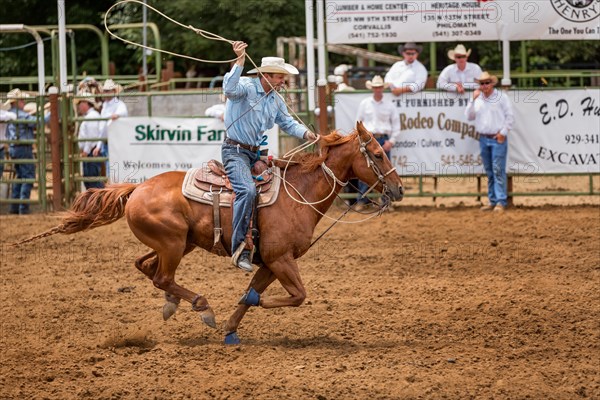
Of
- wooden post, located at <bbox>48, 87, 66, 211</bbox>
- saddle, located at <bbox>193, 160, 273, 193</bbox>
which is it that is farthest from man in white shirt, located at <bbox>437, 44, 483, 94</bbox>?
saddle, located at <bbox>193, 160, 273, 193</bbox>

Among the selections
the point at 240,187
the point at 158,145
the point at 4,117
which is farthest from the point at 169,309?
the point at 4,117

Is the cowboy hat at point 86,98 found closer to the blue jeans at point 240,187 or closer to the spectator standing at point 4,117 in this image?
the spectator standing at point 4,117

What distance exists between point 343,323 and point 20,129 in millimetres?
8500

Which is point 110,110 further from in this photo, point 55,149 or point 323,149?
point 323,149

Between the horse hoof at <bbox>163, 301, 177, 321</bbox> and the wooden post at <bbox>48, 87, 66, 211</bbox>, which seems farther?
the wooden post at <bbox>48, 87, 66, 211</bbox>

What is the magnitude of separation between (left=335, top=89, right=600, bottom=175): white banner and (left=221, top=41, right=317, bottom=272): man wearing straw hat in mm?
6452

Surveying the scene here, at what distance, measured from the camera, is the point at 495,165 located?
45.4 ft

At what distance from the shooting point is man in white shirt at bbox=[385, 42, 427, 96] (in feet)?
47.1

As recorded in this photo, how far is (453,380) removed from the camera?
21.6ft

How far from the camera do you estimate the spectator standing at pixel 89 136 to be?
590 inches

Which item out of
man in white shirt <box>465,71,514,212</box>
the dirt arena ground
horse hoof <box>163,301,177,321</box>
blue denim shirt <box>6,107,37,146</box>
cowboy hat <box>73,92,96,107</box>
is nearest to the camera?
the dirt arena ground

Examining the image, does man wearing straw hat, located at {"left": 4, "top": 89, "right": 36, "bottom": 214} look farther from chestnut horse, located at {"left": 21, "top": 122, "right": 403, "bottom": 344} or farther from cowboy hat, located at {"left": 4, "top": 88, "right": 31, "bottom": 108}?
chestnut horse, located at {"left": 21, "top": 122, "right": 403, "bottom": 344}

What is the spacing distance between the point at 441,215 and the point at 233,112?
6.56 m

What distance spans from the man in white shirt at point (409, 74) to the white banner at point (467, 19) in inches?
→ 9.9
